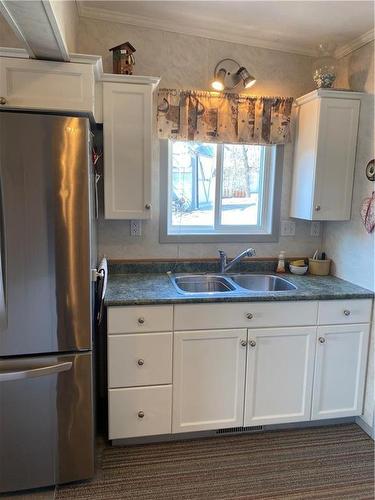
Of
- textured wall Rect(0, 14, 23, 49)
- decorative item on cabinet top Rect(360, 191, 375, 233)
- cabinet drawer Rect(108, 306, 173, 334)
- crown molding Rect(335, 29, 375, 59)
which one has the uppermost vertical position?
crown molding Rect(335, 29, 375, 59)

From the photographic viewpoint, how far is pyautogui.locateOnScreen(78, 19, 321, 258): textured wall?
2293mm

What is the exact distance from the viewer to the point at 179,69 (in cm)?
241

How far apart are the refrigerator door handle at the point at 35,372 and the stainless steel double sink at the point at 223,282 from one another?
35.8 inches

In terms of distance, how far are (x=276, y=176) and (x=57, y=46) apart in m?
1.68

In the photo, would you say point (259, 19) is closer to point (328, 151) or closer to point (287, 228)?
point (328, 151)

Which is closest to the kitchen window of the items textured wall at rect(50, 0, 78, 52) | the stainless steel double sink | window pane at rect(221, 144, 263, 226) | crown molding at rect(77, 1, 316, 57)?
window pane at rect(221, 144, 263, 226)

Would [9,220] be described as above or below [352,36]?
below

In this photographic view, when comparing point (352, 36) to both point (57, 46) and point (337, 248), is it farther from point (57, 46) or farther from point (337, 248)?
point (57, 46)

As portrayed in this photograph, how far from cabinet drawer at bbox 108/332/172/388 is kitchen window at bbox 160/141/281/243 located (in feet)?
2.66

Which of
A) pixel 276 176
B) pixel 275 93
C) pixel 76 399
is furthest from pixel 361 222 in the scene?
pixel 76 399

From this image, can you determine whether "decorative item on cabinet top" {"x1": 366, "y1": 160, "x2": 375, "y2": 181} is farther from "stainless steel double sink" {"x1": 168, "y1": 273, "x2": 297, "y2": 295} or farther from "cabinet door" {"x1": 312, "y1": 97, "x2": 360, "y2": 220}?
"stainless steel double sink" {"x1": 168, "y1": 273, "x2": 297, "y2": 295}

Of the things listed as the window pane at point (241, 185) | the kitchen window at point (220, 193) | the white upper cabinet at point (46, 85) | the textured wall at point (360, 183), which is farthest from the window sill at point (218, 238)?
the white upper cabinet at point (46, 85)

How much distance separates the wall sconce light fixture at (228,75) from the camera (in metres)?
2.43

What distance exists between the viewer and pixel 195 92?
7.82 feet
